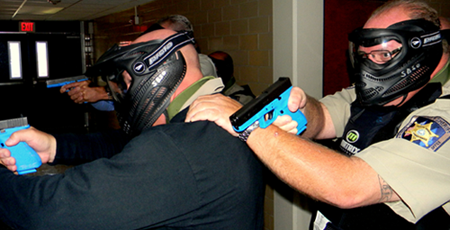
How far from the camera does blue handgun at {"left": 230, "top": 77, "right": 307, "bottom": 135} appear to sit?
1146 millimetres

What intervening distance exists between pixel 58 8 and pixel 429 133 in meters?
6.72

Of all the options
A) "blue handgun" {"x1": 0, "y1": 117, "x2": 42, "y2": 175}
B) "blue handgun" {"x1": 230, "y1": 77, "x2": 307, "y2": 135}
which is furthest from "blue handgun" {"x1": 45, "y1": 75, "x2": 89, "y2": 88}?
"blue handgun" {"x1": 230, "y1": 77, "x2": 307, "y2": 135}

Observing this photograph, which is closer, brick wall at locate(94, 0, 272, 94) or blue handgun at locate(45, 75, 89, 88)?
blue handgun at locate(45, 75, 89, 88)

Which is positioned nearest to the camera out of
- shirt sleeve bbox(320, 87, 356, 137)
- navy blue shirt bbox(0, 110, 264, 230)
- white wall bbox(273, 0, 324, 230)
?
navy blue shirt bbox(0, 110, 264, 230)

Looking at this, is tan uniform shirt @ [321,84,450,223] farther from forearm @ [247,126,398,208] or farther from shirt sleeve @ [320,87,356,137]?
shirt sleeve @ [320,87,356,137]

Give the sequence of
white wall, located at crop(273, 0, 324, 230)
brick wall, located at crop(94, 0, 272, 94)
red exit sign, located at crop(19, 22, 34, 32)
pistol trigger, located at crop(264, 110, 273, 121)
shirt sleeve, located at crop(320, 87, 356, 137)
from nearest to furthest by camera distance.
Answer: pistol trigger, located at crop(264, 110, 273, 121) < shirt sleeve, located at crop(320, 87, 356, 137) < white wall, located at crop(273, 0, 324, 230) < brick wall, located at crop(94, 0, 272, 94) < red exit sign, located at crop(19, 22, 34, 32)

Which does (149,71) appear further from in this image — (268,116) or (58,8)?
(58,8)

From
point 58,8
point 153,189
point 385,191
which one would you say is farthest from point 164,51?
point 58,8

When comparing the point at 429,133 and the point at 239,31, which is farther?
the point at 239,31

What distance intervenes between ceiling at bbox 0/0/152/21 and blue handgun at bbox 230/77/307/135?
4.72m

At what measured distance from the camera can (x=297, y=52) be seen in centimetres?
300

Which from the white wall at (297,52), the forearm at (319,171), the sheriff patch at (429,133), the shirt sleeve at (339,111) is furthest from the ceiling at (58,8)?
the sheriff patch at (429,133)

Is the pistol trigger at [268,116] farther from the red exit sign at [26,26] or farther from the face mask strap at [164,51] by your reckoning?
the red exit sign at [26,26]

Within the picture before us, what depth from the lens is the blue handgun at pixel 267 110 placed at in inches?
45.1
